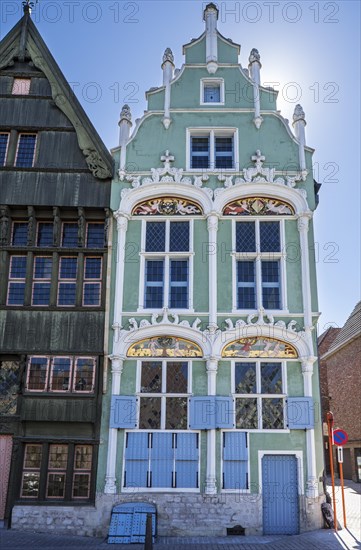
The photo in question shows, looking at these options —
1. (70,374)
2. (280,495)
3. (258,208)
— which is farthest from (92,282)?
(280,495)

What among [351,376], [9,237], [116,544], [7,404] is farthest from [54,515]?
[351,376]

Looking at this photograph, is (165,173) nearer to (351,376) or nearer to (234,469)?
(234,469)

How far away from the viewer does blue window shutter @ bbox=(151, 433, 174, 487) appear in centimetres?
1645

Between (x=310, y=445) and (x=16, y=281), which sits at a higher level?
(x=16, y=281)

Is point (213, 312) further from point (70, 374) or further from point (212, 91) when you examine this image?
point (212, 91)

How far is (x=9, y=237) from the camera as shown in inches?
734

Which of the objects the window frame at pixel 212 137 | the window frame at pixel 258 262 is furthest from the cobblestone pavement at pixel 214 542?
the window frame at pixel 212 137

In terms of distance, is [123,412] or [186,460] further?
[123,412]

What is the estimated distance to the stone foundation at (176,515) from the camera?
15906mm

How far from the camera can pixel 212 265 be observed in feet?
59.7

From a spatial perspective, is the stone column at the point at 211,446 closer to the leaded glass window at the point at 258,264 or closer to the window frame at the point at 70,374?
the leaded glass window at the point at 258,264

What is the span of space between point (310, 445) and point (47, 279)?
10380mm

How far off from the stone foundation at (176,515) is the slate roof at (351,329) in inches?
730

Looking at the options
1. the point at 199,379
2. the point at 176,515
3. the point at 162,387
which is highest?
the point at 199,379
